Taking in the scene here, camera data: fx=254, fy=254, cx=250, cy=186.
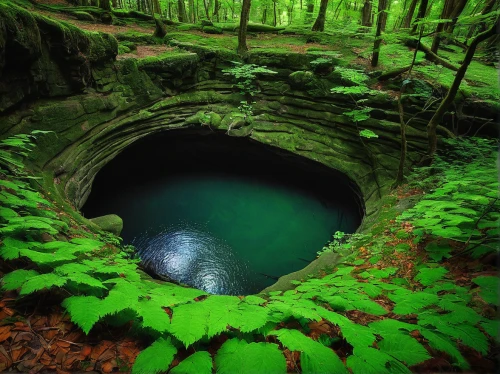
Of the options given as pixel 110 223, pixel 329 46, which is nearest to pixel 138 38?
pixel 329 46

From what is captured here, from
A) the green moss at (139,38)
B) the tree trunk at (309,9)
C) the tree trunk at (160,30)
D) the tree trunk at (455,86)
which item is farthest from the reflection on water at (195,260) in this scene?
the tree trunk at (309,9)

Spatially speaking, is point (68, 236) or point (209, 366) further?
point (68, 236)

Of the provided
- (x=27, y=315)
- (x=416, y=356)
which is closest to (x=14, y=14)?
(x=27, y=315)

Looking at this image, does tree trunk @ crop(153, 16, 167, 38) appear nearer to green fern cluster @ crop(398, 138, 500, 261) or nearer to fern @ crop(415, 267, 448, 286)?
green fern cluster @ crop(398, 138, 500, 261)

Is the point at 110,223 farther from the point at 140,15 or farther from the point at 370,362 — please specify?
the point at 140,15

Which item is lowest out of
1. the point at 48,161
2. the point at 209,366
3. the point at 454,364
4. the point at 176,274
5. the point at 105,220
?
the point at 176,274

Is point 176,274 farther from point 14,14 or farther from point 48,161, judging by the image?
point 14,14

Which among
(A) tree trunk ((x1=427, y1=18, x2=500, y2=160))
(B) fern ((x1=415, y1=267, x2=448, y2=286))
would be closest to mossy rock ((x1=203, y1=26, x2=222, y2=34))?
(A) tree trunk ((x1=427, y1=18, x2=500, y2=160))
